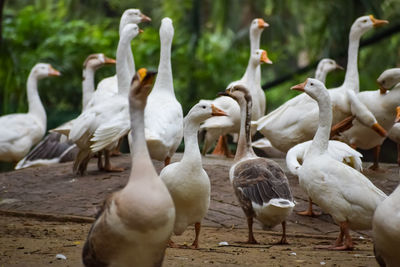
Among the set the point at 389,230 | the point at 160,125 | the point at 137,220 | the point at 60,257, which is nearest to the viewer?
the point at 137,220

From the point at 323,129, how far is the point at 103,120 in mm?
2972

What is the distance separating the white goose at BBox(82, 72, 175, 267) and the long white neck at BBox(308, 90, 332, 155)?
8.86ft

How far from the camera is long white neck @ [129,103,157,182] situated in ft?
12.7

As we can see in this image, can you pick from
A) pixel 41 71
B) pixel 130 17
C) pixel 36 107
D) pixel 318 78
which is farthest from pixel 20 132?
pixel 318 78

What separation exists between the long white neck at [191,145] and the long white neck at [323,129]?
1.25 metres

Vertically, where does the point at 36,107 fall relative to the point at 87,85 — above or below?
below

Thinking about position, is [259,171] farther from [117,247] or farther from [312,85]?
[117,247]

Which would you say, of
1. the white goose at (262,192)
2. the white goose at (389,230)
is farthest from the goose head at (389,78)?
the white goose at (389,230)

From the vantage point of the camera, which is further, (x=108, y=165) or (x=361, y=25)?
(x=361, y=25)

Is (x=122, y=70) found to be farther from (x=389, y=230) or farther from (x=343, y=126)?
(x=389, y=230)

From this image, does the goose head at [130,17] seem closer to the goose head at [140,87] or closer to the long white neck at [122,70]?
the long white neck at [122,70]

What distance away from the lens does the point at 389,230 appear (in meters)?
4.32

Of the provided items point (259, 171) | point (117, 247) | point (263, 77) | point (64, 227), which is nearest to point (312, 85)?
point (259, 171)

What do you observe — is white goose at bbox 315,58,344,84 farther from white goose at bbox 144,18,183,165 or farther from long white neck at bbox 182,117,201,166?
long white neck at bbox 182,117,201,166
